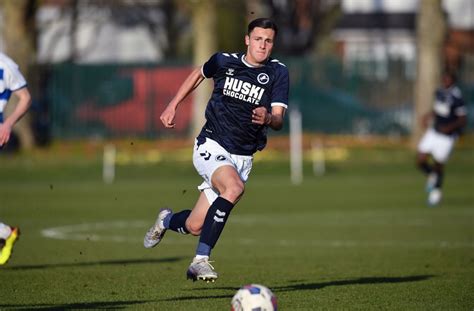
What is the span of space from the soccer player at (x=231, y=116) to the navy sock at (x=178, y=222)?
108 millimetres

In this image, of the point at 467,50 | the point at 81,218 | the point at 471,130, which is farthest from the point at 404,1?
the point at 81,218

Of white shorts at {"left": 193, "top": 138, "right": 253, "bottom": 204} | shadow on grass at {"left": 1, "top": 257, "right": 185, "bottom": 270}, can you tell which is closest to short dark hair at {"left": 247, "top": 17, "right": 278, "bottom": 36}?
white shorts at {"left": 193, "top": 138, "right": 253, "bottom": 204}

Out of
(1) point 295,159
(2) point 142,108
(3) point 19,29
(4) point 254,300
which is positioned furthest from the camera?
(2) point 142,108

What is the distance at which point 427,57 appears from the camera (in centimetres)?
3897

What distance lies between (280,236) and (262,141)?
8.09m

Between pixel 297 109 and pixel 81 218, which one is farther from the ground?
pixel 81 218

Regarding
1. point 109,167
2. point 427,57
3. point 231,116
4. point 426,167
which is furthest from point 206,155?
point 427,57

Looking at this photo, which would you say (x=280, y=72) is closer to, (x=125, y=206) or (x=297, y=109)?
(x=125, y=206)

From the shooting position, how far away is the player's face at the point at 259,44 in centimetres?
1105

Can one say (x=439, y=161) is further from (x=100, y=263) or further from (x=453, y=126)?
(x=100, y=263)

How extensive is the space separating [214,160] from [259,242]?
7297mm

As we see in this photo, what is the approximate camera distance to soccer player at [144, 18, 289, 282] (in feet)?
36.2

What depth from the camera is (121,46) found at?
65.9 metres

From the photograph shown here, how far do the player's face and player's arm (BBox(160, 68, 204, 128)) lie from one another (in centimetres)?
55
